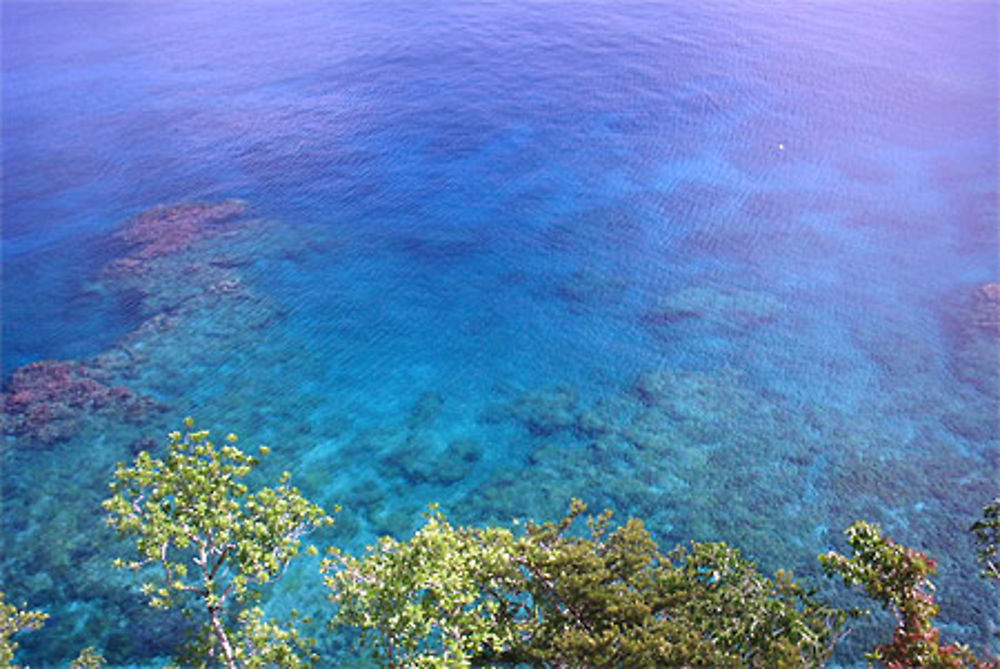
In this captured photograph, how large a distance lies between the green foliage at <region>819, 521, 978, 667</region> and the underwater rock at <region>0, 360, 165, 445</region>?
2815 cm

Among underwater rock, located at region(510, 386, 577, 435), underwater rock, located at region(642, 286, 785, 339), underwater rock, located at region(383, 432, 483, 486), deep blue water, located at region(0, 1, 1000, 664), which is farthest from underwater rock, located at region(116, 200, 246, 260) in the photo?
underwater rock, located at region(642, 286, 785, 339)

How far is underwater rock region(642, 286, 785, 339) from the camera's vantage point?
36250 millimetres

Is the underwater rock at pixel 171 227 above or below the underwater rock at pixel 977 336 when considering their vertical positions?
above

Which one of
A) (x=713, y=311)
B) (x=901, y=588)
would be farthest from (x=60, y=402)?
(x=901, y=588)

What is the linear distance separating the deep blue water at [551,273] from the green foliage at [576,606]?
9.74 m

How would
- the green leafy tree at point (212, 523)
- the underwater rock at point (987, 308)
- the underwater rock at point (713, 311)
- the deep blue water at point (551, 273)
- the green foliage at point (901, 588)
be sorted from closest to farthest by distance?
1. the green foliage at point (901, 588)
2. the green leafy tree at point (212, 523)
3. the deep blue water at point (551, 273)
4. the underwater rock at point (987, 308)
5. the underwater rock at point (713, 311)

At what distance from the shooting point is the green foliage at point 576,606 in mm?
15852

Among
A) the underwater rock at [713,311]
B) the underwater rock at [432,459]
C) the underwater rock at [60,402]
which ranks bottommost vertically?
the underwater rock at [432,459]

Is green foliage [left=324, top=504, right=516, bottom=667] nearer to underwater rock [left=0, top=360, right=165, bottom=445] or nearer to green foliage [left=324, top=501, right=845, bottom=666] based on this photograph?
green foliage [left=324, top=501, right=845, bottom=666]

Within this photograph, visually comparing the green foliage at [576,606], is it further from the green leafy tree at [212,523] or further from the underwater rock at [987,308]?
the underwater rock at [987,308]

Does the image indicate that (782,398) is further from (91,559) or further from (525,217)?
(91,559)

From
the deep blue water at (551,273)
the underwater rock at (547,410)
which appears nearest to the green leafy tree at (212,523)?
the deep blue water at (551,273)

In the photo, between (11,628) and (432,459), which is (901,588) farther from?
(11,628)

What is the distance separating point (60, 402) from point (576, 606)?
26766 millimetres
